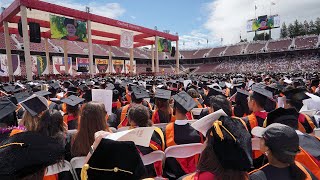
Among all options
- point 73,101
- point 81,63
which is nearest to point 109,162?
point 73,101

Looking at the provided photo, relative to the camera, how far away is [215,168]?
1443 mm

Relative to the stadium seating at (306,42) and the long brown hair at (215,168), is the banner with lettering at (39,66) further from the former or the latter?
the stadium seating at (306,42)

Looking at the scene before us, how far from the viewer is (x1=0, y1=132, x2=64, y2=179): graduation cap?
3.46 ft

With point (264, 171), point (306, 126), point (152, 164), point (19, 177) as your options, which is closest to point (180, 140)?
point (152, 164)

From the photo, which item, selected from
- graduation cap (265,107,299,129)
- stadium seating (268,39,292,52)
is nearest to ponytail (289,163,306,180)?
graduation cap (265,107,299,129)

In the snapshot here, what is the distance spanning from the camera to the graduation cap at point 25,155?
3.46 ft

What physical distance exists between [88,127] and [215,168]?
1537 millimetres

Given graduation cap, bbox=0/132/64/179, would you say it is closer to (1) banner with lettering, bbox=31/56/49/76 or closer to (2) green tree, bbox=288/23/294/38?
(1) banner with lettering, bbox=31/56/49/76

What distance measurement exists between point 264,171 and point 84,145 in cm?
168

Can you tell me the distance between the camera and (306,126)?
3207 millimetres

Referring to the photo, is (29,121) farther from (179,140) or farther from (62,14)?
(62,14)

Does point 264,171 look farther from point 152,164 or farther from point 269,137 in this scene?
point 152,164

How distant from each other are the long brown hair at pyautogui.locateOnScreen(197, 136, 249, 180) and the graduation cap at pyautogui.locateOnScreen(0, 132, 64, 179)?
0.88 metres

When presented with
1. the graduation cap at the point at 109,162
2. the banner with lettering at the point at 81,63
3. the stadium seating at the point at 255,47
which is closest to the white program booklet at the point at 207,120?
the graduation cap at the point at 109,162
